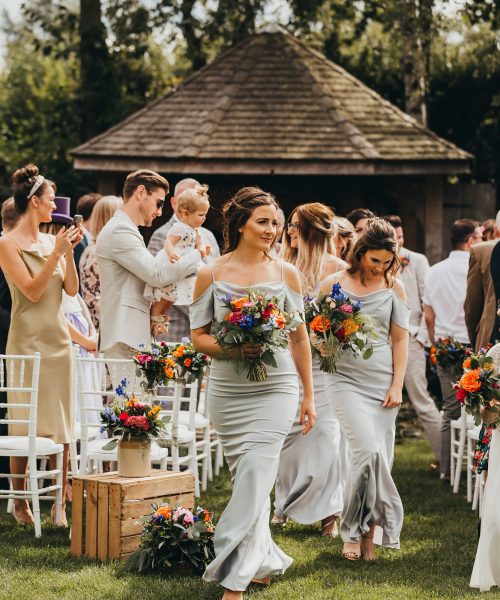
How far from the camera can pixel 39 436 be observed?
772 centimetres

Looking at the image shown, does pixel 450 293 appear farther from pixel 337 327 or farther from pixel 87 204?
pixel 87 204

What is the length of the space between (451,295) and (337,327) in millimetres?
3127

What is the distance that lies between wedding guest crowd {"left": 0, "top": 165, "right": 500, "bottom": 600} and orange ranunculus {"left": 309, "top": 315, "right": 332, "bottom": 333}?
0.22 m

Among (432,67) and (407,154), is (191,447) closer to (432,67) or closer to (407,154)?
(407,154)

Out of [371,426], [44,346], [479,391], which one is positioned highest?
[479,391]

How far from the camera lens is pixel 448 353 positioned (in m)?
9.34

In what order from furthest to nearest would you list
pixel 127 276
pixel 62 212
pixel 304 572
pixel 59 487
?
pixel 62 212 → pixel 127 276 → pixel 59 487 → pixel 304 572

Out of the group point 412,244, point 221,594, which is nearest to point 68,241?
point 221,594

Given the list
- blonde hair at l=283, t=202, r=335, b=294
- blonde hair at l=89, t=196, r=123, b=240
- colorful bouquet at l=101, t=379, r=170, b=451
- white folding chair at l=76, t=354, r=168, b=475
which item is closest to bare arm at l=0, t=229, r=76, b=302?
white folding chair at l=76, t=354, r=168, b=475

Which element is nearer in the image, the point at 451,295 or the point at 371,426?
the point at 371,426

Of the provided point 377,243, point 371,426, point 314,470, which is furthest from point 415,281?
point 371,426

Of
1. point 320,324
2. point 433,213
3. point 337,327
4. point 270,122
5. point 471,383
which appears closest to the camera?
point 471,383

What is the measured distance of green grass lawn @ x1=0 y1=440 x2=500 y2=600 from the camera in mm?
6062

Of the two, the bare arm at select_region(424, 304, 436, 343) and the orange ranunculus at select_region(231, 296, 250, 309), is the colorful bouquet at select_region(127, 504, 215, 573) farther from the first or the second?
the bare arm at select_region(424, 304, 436, 343)
